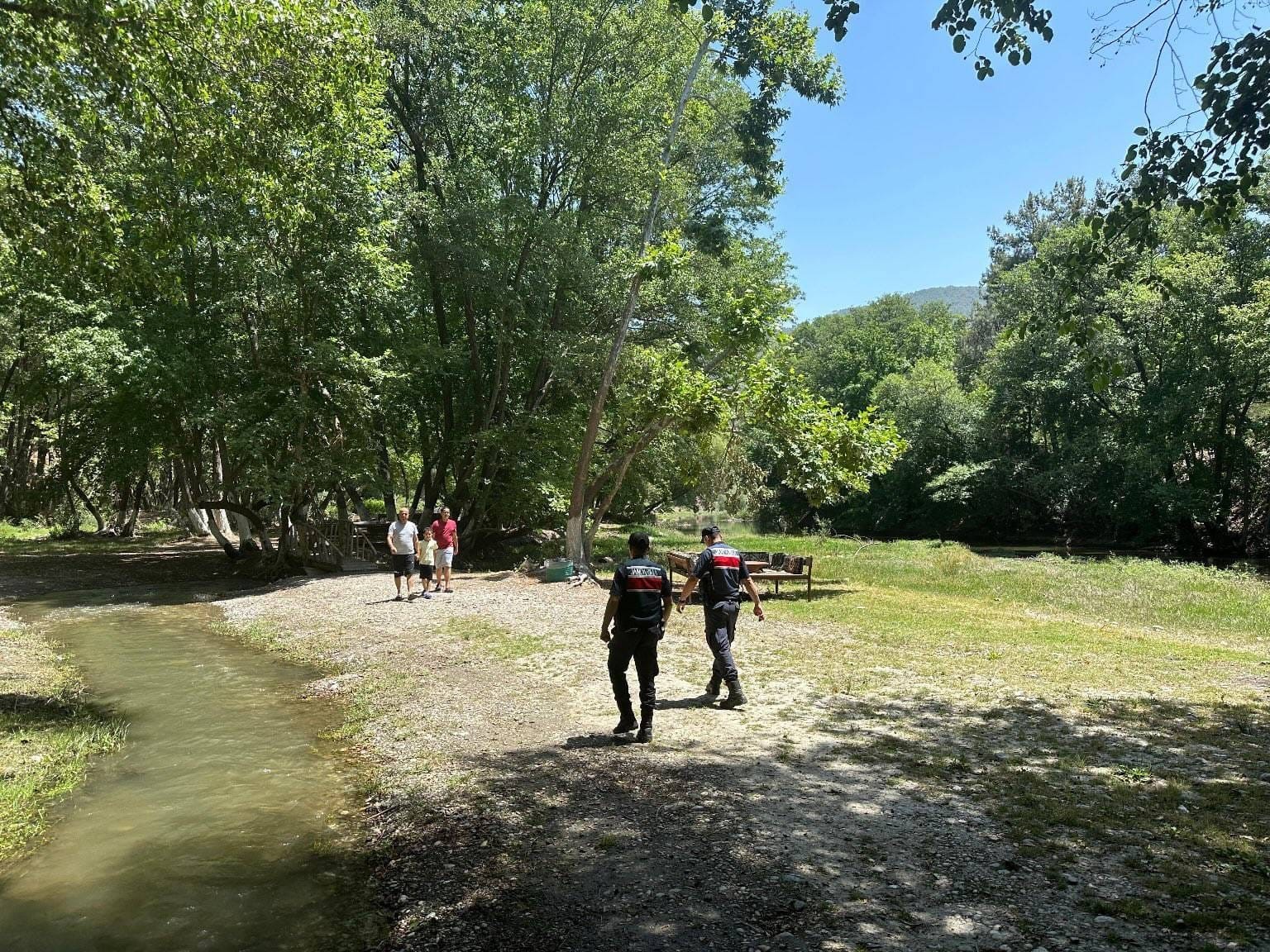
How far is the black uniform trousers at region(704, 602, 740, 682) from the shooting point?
8281mm

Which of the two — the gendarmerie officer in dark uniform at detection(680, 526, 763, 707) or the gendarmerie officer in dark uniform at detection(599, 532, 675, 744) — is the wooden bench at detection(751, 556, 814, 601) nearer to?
the gendarmerie officer in dark uniform at detection(680, 526, 763, 707)

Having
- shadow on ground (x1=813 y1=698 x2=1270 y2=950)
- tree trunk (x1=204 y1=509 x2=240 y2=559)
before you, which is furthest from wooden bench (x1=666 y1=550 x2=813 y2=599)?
tree trunk (x1=204 y1=509 x2=240 y2=559)

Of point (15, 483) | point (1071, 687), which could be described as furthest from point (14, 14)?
point (15, 483)

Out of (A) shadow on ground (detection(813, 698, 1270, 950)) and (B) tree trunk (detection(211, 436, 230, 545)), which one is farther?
(B) tree trunk (detection(211, 436, 230, 545))

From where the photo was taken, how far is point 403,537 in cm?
1609

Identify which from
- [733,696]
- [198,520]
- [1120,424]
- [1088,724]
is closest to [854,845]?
[733,696]

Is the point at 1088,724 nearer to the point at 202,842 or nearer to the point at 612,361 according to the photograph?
the point at 202,842

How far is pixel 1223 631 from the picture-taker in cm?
1390

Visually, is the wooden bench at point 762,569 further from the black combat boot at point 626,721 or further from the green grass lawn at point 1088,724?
the black combat boot at point 626,721

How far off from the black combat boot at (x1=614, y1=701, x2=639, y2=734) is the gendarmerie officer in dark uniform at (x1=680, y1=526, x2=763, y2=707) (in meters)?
1.31

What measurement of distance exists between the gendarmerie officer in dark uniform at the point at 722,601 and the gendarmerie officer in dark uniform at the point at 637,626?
1.16 metres

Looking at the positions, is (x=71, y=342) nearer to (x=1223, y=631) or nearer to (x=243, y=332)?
(x=243, y=332)

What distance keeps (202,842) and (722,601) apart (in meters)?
4.97

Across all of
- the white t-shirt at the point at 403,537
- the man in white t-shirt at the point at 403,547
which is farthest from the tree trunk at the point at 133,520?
the white t-shirt at the point at 403,537
